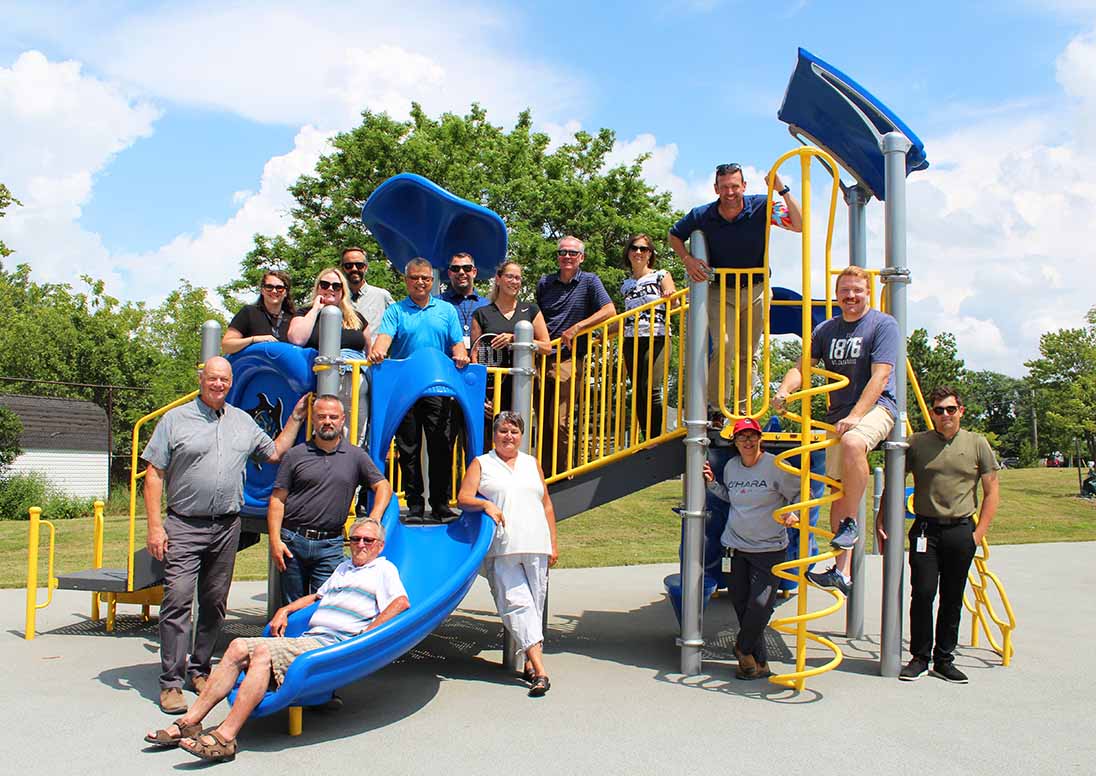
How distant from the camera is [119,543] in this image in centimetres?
1730

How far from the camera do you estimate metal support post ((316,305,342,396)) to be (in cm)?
604

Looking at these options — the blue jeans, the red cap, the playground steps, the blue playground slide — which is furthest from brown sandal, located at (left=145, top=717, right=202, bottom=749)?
the red cap

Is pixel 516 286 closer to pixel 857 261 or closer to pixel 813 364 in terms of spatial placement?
pixel 813 364

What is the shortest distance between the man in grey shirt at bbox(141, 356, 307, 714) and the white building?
3847cm

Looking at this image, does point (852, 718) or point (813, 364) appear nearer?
point (852, 718)

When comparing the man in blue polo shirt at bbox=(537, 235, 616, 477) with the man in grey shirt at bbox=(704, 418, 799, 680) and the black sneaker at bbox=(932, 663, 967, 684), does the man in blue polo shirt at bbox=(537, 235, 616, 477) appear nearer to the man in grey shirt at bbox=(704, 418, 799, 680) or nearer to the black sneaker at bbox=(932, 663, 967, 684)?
the man in grey shirt at bbox=(704, 418, 799, 680)

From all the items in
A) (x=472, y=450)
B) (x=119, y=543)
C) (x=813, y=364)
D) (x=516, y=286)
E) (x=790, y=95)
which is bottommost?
(x=119, y=543)

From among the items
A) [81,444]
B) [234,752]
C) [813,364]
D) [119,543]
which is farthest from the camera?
[81,444]

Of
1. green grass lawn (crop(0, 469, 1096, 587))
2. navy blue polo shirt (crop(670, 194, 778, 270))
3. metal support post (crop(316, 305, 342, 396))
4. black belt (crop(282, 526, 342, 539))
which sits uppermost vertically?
navy blue polo shirt (crop(670, 194, 778, 270))

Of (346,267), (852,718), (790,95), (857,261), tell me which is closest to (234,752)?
(852,718)

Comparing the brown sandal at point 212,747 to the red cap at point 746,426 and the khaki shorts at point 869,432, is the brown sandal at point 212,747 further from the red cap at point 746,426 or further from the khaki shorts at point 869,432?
the khaki shorts at point 869,432

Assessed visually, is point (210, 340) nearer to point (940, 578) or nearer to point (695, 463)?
point (695, 463)

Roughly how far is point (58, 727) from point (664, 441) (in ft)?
13.8

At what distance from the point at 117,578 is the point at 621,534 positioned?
12.8m
